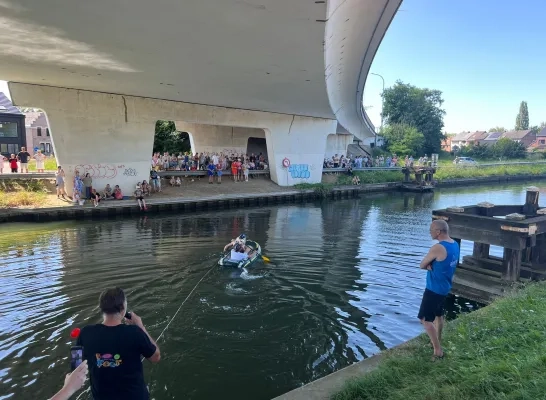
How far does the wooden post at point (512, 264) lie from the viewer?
8445mm

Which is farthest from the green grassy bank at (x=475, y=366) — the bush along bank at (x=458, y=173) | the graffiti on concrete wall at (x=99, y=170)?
the bush along bank at (x=458, y=173)

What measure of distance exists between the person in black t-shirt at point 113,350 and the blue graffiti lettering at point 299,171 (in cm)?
2850

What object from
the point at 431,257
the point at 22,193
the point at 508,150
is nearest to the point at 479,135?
the point at 508,150

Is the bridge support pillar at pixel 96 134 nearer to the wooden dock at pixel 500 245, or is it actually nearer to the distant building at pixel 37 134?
the wooden dock at pixel 500 245

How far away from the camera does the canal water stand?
614 centimetres

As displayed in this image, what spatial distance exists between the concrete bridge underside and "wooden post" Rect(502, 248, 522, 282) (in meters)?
6.57

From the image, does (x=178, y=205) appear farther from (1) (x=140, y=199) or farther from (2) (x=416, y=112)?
(2) (x=416, y=112)

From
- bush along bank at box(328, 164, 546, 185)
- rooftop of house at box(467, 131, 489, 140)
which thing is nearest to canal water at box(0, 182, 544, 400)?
bush along bank at box(328, 164, 546, 185)

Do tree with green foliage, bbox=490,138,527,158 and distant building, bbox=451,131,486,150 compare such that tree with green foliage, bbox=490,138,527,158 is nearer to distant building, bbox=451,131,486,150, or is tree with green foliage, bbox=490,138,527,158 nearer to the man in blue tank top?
distant building, bbox=451,131,486,150

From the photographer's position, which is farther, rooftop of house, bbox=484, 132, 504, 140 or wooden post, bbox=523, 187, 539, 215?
rooftop of house, bbox=484, 132, 504, 140

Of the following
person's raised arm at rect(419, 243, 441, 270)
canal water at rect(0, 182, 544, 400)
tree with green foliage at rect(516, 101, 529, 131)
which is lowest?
canal water at rect(0, 182, 544, 400)

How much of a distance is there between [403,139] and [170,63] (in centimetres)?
5221

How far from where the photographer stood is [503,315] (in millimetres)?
5773

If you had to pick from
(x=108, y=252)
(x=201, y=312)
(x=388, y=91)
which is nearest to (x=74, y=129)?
(x=108, y=252)
